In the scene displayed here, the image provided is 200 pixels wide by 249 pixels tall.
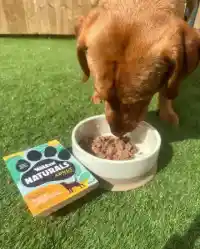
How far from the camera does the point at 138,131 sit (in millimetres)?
2146

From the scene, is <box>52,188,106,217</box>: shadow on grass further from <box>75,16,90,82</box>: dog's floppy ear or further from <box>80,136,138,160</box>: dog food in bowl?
<box>75,16,90,82</box>: dog's floppy ear

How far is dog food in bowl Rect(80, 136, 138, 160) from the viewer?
6.38ft

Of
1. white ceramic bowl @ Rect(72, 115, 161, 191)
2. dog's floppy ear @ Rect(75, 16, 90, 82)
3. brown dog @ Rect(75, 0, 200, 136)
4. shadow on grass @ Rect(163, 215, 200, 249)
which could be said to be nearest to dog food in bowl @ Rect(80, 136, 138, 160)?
white ceramic bowl @ Rect(72, 115, 161, 191)

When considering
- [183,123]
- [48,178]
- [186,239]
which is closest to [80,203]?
[48,178]

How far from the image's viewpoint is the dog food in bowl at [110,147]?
1943mm

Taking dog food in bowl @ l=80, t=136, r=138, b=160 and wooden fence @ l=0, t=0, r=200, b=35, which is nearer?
dog food in bowl @ l=80, t=136, r=138, b=160

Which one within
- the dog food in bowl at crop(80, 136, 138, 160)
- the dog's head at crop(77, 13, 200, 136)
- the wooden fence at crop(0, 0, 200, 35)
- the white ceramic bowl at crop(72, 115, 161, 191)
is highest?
the dog's head at crop(77, 13, 200, 136)

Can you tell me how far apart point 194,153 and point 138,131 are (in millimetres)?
406

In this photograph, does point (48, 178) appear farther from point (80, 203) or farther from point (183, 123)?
point (183, 123)

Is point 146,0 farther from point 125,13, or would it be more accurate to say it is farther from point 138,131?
point 138,131

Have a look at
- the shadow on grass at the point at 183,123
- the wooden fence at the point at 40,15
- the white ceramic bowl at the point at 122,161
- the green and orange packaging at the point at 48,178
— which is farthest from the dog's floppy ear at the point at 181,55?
the wooden fence at the point at 40,15

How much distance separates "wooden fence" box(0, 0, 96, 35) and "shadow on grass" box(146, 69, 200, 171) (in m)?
2.45

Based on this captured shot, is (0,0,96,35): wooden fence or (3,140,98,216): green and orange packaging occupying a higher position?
(3,140,98,216): green and orange packaging

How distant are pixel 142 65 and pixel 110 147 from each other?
0.61m
